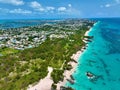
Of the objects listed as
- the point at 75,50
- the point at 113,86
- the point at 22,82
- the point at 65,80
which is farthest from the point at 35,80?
the point at 75,50

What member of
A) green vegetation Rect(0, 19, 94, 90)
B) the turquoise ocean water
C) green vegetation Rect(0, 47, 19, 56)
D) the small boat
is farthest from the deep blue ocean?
green vegetation Rect(0, 47, 19, 56)

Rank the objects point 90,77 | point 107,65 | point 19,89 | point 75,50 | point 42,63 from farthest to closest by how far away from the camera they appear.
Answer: point 75,50 → point 107,65 → point 42,63 → point 90,77 → point 19,89

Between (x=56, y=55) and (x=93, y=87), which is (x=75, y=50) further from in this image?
(x=93, y=87)

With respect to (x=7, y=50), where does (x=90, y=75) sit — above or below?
above

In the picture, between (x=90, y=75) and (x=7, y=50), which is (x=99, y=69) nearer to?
(x=90, y=75)

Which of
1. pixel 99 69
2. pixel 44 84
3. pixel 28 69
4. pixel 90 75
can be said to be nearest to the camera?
pixel 44 84

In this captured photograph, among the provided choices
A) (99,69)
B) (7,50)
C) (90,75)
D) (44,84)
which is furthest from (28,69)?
(7,50)

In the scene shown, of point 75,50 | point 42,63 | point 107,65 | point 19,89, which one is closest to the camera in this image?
point 19,89

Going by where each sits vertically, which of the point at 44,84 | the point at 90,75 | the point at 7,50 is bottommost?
the point at 7,50

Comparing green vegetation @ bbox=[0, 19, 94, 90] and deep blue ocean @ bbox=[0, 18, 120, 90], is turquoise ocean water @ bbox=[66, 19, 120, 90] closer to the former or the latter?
deep blue ocean @ bbox=[0, 18, 120, 90]

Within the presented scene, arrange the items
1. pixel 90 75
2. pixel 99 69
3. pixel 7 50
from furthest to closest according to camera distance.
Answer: pixel 7 50 < pixel 99 69 < pixel 90 75

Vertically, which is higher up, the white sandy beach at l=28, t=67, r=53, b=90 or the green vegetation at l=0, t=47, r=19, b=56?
the white sandy beach at l=28, t=67, r=53, b=90
